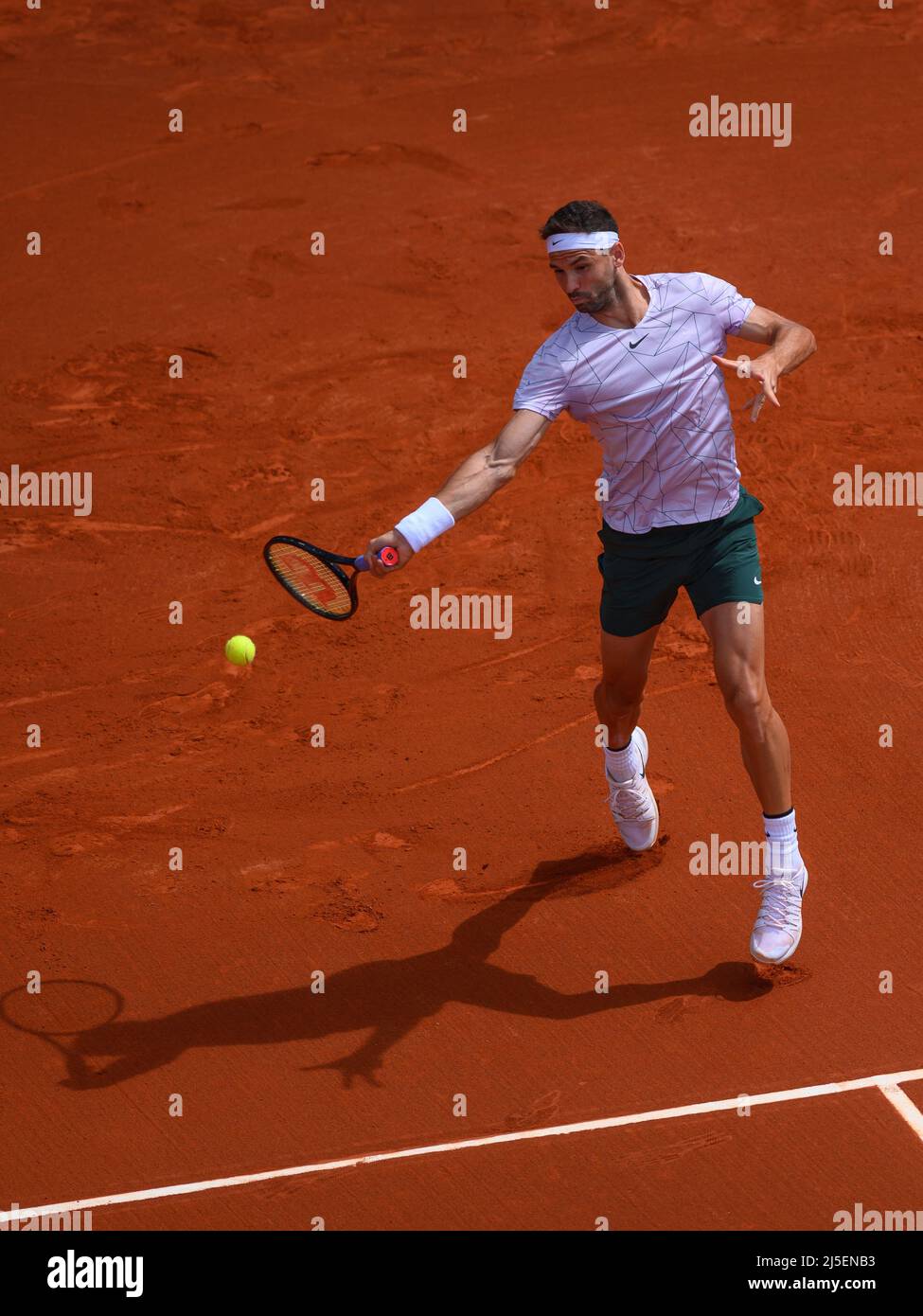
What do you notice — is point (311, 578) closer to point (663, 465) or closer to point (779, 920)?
point (663, 465)

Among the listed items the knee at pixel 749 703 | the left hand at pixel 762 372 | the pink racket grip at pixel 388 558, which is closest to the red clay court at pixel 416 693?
the knee at pixel 749 703

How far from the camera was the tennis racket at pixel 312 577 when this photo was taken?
5.85 meters

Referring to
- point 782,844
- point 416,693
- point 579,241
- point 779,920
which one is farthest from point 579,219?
point 416,693

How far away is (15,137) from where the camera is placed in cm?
1369

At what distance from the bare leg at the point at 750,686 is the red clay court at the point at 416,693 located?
91 centimetres

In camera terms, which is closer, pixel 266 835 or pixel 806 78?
pixel 266 835

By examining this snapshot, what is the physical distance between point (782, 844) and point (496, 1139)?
1.58m

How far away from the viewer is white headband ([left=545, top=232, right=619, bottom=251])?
5535 millimetres

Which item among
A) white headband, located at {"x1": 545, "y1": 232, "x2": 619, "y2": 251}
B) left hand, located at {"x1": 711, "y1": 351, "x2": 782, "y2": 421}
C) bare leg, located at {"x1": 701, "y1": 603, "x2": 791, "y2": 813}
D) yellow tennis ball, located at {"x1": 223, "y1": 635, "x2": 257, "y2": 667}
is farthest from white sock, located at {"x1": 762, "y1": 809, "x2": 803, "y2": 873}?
yellow tennis ball, located at {"x1": 223, "y1": 635, "x2": 257, "y2": 667}

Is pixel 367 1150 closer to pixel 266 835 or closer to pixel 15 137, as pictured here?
pixel 266 835

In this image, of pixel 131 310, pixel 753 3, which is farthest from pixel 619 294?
pixel 753 3

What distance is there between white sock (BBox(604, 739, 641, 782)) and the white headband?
6.88ft

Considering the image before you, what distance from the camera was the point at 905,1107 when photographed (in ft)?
18.6

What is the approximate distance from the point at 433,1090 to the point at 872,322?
7165mm
